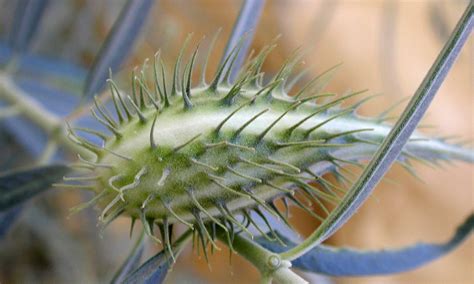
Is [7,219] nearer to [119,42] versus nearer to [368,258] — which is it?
[119,42]

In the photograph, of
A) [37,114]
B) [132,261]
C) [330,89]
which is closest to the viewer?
[132,261]

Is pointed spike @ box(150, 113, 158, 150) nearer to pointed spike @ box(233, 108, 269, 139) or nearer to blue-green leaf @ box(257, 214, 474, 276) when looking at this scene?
pointed spike @ box(233, 108, 269, 139)

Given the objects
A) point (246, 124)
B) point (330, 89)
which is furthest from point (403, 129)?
point (330, 89)

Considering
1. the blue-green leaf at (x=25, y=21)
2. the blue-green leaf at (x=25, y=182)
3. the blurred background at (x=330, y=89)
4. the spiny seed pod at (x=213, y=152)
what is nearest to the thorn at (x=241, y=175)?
the spiny seed pod at (x=213, y=152)

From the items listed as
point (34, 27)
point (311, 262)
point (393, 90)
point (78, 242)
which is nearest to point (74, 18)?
point (78, 242)

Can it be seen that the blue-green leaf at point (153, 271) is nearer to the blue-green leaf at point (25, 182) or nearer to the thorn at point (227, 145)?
the thorn at point (227, 145)

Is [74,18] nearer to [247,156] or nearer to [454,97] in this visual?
[454,97]
